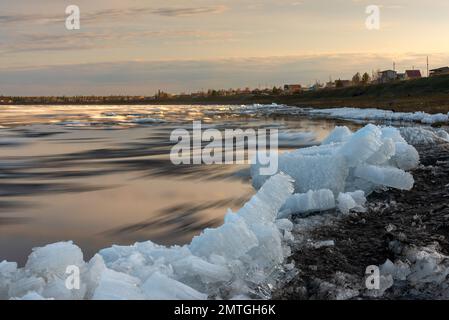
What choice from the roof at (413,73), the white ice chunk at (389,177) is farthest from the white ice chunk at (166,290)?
the roof at (413,73)

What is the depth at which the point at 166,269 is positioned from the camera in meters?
3.72

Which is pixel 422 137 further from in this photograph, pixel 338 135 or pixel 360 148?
pixel 360 148

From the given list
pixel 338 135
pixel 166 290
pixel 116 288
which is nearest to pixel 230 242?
pixel 166 290

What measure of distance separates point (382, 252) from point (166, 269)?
2.10 meters

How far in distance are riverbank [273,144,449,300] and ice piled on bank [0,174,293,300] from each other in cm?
33

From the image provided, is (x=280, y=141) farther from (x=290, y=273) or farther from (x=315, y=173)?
(x=290, y=273)

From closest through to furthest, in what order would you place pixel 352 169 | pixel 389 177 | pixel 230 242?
1. pixel 230 242
2. pixel 389 177
3. pixel 352 169

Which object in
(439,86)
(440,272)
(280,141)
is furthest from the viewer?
(439,86)

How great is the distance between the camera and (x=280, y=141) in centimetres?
1920

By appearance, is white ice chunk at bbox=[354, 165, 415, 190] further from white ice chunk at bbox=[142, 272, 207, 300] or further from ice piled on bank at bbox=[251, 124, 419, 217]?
white ice chunk at bbox=[142, 272, 207, 300]

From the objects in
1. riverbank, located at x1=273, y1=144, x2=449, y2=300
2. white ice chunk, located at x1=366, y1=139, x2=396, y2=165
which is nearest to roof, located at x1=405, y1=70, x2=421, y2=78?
white ice chunk, located at x1=366, y1=139, x2=396, y2=165

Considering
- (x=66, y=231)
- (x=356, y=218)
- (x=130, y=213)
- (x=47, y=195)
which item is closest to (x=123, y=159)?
(x=47, y=195)

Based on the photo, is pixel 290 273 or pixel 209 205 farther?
pixel 209 205

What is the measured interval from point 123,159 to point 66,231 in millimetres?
8228
